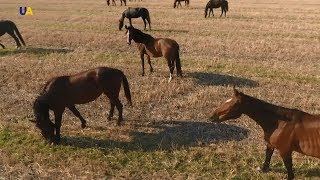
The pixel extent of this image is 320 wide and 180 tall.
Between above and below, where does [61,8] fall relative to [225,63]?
above

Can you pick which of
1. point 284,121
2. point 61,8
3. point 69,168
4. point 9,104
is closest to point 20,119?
point 9,104

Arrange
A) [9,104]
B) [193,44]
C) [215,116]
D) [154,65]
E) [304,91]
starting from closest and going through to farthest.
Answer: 1. [215,116]
2. [9,104]
3. [304,91]
4. [154,65]
5. [193,44]

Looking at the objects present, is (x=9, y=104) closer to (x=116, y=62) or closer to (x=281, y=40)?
(x=116, y=62)

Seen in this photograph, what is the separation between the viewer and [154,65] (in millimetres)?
15023

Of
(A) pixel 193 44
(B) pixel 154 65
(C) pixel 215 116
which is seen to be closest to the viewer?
(C) pixel 215 116

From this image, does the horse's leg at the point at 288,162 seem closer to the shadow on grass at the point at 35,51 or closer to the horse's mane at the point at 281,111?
the horse's mane at the point at 281,111

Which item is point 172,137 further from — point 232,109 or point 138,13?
point 138,13

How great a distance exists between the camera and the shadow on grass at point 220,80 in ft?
40.7

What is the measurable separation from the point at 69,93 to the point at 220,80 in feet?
20.2

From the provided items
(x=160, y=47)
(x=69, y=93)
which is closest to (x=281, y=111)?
(x=69, y=93)

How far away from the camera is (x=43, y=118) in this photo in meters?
7.74

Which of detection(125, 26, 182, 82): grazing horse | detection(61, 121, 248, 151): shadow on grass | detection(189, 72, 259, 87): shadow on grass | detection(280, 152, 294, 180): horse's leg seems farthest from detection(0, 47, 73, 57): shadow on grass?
detection(280, 152, 294, 180): horse's leg

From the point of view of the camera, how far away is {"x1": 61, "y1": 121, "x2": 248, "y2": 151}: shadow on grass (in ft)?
26.5

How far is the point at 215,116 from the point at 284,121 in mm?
1220
